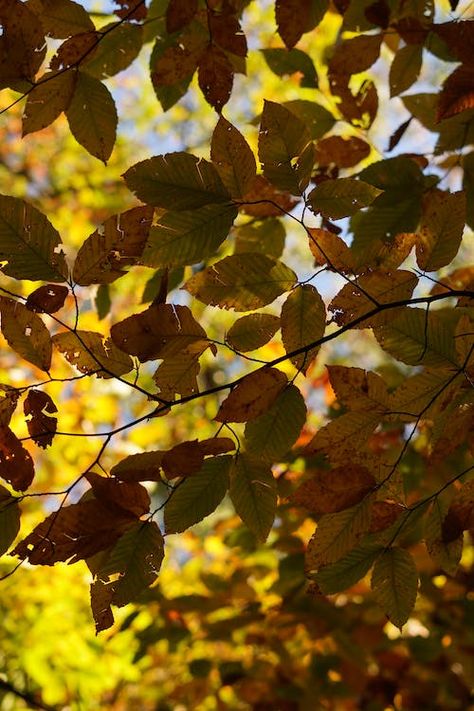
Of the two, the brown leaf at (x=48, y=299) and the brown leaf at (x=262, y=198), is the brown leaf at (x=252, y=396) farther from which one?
the brown leaf at (x=262, y=198)

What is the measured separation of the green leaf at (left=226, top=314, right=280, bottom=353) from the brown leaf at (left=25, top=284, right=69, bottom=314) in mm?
197

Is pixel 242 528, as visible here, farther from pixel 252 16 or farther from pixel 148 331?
pixel 252 16

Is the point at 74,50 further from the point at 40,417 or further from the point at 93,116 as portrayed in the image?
the point at 40,417

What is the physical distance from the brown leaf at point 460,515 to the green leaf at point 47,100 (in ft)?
2.26

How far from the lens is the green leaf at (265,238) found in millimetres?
1295

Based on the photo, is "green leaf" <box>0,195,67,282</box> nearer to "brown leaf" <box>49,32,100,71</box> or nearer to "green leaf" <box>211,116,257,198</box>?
"green leaf" <box>211,116,257,198</box>

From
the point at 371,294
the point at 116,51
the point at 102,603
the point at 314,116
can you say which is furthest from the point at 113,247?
the point at 314,116

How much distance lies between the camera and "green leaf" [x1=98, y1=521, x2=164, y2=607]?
0.77m

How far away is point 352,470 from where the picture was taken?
799 millimetres

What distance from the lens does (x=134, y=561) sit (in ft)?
2.55

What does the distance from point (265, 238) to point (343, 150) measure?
0.74ft

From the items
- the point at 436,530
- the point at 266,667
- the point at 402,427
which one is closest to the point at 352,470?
the point at 436,530

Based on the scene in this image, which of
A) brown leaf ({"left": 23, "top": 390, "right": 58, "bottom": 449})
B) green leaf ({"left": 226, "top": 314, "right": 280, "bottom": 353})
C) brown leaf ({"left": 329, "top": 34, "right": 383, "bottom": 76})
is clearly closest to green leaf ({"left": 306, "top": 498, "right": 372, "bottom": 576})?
green leaf ({"left": 226, "top": 314, "right": 280, "bottom": 353})

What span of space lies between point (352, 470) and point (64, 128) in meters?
7.19
